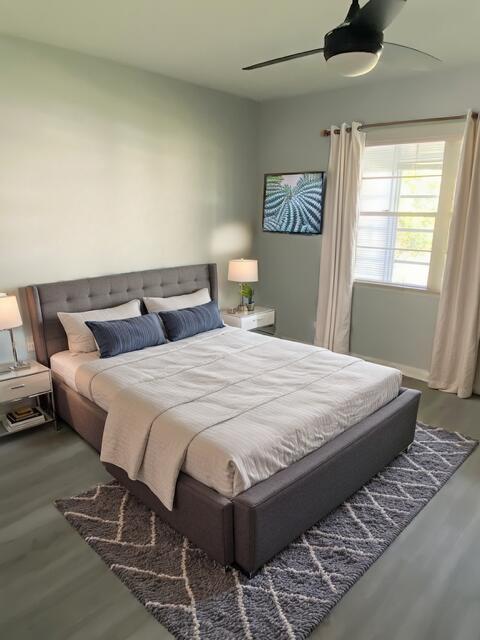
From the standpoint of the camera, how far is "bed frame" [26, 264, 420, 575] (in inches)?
80.2

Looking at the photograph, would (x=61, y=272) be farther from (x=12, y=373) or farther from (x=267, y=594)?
(x=267, y=594)

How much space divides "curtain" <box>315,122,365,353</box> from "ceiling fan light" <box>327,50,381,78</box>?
8.06 ft

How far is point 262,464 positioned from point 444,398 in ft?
8.50

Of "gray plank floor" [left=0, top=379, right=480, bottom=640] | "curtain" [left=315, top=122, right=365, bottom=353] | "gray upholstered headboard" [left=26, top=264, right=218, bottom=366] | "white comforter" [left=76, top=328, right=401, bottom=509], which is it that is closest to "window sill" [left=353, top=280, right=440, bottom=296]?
"curtain" [left=315, top=122, right=365, bottom=353]

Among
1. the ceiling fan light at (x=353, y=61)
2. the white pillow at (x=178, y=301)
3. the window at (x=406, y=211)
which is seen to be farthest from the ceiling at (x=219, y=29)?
the white pillow at (x=178, y=301)

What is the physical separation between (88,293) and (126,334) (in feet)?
1.96

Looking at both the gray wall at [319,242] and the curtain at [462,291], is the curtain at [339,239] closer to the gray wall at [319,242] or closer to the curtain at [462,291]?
the gray wall at [319,242]

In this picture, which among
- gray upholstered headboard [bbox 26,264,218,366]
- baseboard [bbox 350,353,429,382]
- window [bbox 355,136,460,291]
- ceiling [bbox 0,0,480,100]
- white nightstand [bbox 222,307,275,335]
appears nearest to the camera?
ceiling [bbox 0,0,480,100]

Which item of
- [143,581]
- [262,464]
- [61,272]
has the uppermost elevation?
[61,272]

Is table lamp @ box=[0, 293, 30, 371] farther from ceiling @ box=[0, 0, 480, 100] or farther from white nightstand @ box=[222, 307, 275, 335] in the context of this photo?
white nightstand @ box=[222, 307, 275, 335]

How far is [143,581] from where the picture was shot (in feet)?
6.78

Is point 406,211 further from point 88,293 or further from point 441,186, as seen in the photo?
point 88,293

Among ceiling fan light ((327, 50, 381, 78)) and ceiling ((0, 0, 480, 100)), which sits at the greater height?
ceiling ((0, 0, 480, 100))

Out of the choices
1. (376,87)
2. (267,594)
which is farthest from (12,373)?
(376,87)
